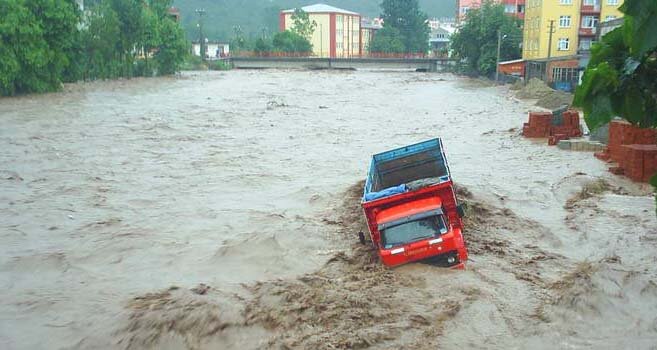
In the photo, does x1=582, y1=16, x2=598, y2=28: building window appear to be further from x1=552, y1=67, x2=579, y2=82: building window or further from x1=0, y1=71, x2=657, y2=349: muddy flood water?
x1=0, y1=71, x2=657, y2=349: muddy flood water

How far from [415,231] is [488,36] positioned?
6589cm

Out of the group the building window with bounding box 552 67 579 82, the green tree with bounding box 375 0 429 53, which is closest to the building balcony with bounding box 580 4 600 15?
the building window with bounding box 552 67 579 82

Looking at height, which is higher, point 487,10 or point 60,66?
point 487,10

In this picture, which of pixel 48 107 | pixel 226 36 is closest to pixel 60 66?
pixel 48 107

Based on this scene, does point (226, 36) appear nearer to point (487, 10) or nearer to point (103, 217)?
point (487, 10)

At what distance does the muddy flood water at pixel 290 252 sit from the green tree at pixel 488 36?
155ft

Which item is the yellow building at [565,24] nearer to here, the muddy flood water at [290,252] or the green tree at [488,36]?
the green tree at [488,36]

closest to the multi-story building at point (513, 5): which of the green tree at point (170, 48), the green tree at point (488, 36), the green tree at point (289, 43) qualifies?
the green tree at point (488, 36)

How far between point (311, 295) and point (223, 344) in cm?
206

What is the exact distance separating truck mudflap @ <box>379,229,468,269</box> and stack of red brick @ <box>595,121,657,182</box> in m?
8.46

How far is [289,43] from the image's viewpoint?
4097 inches

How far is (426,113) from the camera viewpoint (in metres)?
39.5

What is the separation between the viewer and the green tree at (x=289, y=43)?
341 ft

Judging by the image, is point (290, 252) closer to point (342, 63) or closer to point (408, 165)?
point (408, 165)
